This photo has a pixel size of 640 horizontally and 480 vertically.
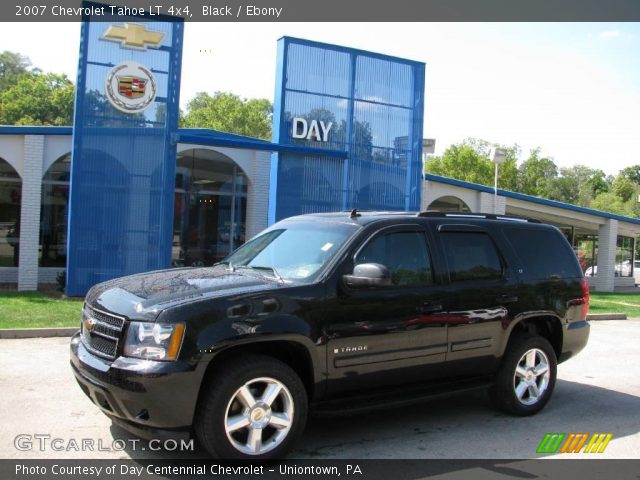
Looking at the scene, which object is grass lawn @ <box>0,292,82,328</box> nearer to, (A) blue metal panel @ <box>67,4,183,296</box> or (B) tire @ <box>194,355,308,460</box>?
(A) blue metal panel @ <box>67,4,183,296</box>

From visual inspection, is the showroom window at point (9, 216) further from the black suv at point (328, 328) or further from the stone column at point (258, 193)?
the black suv at point (328, 328)

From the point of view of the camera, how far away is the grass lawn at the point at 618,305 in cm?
1577

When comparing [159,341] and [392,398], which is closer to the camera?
[159,341]

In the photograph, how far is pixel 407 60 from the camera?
15.9 m

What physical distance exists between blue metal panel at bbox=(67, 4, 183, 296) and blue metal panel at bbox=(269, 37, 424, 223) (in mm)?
2490

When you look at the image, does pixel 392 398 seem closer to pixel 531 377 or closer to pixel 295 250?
pixel 295 250

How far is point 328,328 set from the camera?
4676mm

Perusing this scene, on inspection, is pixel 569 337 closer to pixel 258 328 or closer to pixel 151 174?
pixel 258 328

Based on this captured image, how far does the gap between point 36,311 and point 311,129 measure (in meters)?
7.19

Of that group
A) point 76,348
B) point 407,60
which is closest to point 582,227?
point 407,60


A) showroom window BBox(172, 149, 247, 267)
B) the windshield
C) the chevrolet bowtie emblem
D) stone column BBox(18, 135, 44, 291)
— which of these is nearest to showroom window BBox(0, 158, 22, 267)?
stone column BBox(18, 135, 44, 291)

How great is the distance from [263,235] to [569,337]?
3.36 metres

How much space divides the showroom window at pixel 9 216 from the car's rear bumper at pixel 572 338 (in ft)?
45.6

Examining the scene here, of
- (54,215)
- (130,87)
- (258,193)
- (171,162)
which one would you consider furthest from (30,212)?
(258,193)
